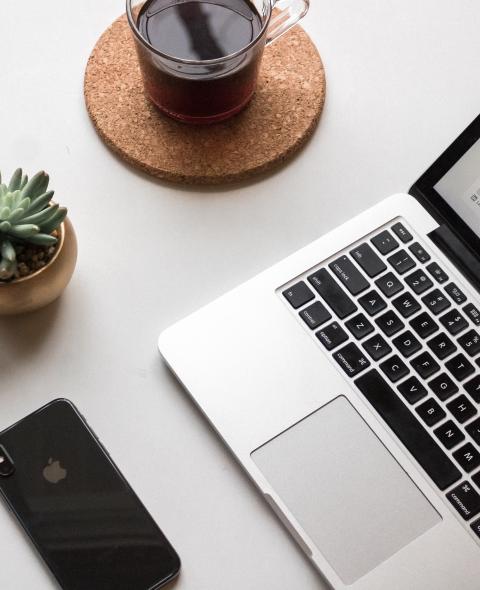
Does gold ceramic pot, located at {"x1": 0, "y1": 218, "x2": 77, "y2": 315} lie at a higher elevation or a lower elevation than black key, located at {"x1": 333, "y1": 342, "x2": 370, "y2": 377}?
higher

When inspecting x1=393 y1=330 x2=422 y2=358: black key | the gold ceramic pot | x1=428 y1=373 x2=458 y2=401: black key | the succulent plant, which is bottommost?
x1=428 y1=373 x2=458 y2=401: black key

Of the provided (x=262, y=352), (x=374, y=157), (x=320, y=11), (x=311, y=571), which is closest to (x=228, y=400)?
(x=262, y=352)

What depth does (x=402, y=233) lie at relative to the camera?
760mm

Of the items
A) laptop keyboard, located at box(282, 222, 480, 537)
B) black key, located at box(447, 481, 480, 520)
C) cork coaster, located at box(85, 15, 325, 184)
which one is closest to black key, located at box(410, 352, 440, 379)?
laptop keyboard, located at box(282, 222, 480, 537)

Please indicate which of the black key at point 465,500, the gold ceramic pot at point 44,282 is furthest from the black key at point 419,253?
the gold ceramic pot at point 44,282

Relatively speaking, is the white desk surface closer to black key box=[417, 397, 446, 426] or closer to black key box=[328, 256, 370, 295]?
black key box=[328, 256, 370, 295]

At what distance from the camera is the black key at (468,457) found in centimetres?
69

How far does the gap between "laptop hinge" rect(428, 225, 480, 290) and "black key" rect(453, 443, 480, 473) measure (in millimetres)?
155

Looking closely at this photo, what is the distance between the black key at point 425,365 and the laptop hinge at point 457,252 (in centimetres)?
9

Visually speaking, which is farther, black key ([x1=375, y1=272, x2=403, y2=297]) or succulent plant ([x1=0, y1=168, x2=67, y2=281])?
black key ([x1=375, y1=272, x2=403, y2=297])

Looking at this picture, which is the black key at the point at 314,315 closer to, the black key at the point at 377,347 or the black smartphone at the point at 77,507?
the black key at the point at 377,347

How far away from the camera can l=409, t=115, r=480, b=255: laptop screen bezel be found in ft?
2.35

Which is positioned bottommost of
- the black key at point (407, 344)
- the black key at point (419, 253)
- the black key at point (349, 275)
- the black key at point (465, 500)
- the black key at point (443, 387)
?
the black key at point (465, 500)

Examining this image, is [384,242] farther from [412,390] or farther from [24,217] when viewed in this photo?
[24,217]
